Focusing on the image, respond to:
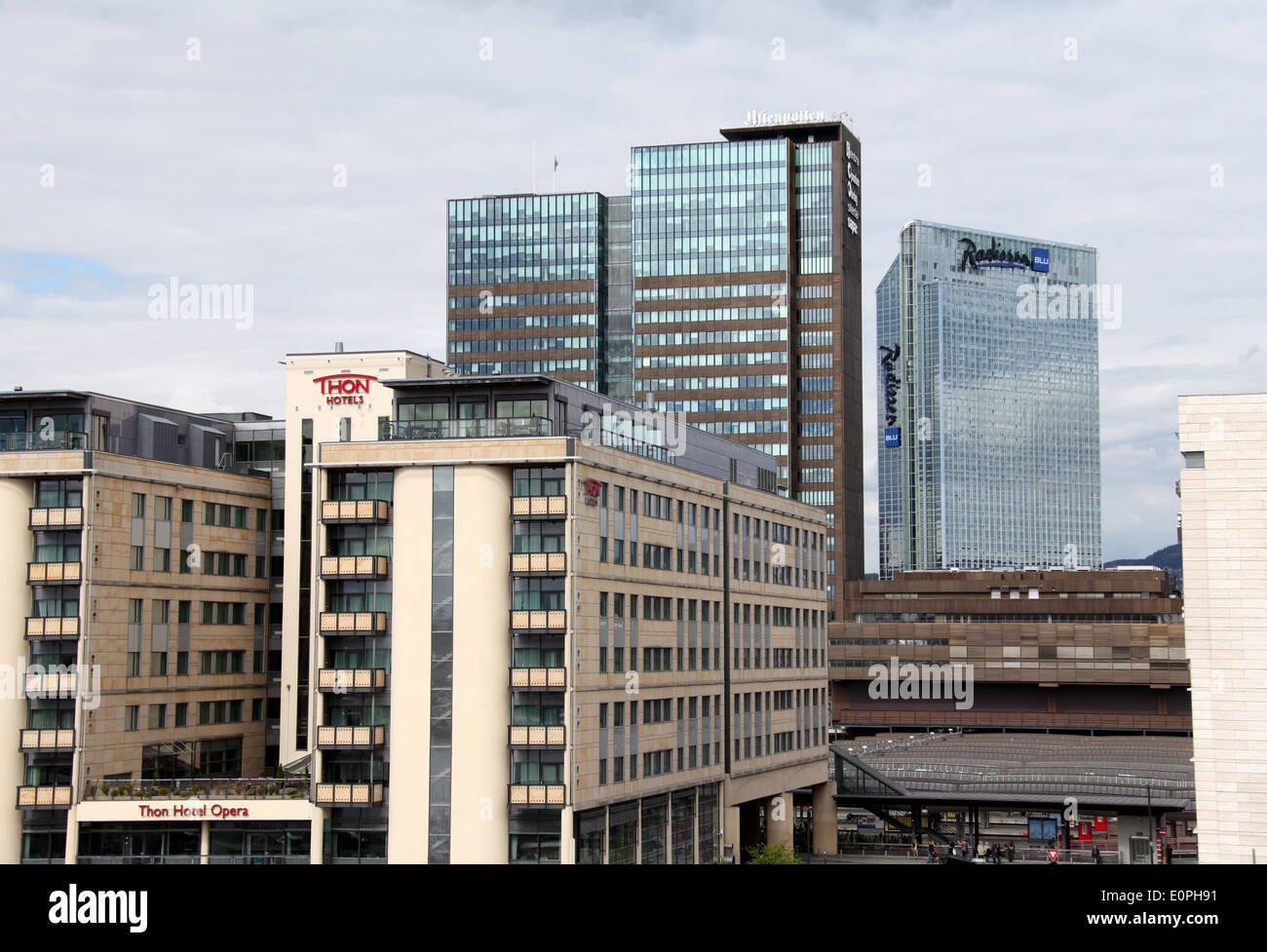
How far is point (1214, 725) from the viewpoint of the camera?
67.9 metres

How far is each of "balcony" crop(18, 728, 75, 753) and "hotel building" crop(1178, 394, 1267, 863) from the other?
193 feet

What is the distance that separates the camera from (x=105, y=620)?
82.9 metres

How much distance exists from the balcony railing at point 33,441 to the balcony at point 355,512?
16.4 meters

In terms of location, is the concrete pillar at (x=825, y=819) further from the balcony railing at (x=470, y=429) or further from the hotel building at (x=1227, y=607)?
the balcony railing at (x=470, y=429)

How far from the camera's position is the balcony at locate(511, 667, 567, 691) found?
243 ft

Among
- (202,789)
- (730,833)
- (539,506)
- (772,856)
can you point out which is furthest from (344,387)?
(772,856)

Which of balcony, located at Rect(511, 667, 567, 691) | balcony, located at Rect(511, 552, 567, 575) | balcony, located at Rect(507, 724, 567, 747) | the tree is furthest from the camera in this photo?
the tree

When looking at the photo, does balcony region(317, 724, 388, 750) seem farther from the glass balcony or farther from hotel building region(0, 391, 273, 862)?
the glass balcony

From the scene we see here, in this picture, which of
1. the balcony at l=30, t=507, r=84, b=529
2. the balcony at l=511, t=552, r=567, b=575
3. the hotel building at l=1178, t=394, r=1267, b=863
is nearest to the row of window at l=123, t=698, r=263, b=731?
the balcony at l=30, t=507, r=84, b=529

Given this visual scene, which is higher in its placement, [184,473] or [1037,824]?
[184,473]

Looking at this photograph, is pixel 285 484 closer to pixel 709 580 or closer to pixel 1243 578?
pixel 709 580
